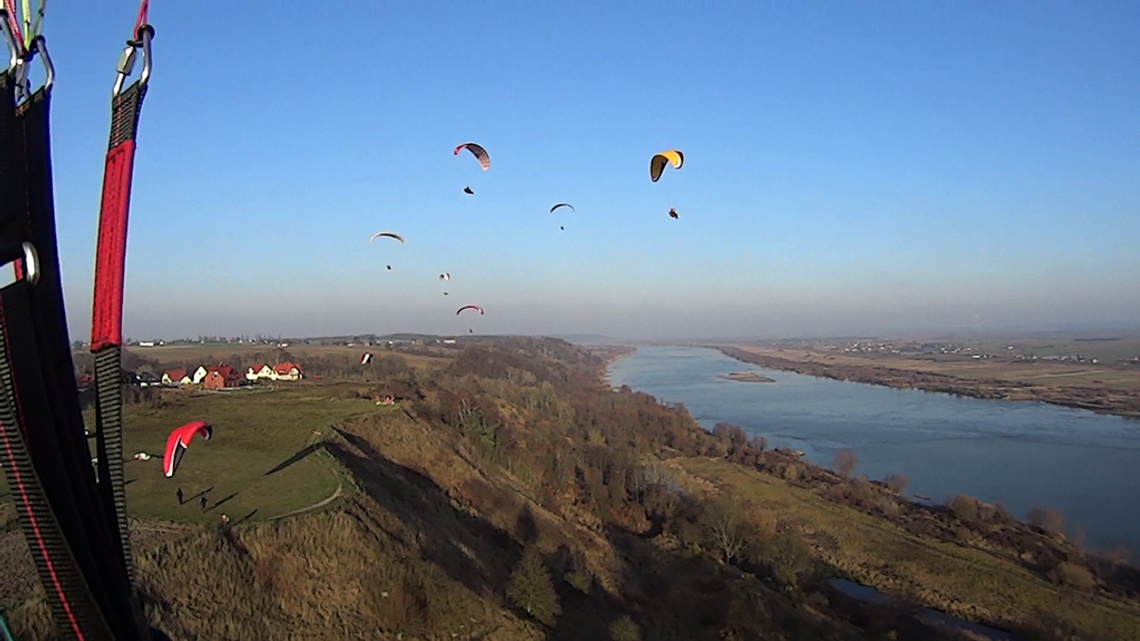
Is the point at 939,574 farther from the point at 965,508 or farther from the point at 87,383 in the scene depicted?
the point at 87,383

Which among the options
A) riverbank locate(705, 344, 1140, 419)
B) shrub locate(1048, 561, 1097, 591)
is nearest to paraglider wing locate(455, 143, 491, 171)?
shrub locate(1048, 561, 1097, 591)

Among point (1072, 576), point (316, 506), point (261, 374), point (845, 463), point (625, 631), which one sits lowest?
point (1072, 576)

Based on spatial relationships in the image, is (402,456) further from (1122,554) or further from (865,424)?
(865,424)

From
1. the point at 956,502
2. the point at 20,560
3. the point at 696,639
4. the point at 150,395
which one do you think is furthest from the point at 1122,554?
the point at 150,395

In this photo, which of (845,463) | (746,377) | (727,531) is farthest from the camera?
(746,377)

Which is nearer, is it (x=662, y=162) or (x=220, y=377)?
(x=662, y=162)

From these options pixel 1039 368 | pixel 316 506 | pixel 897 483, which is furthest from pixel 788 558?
pixel 1039 368
